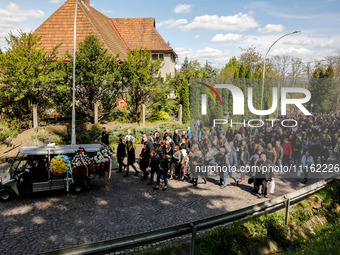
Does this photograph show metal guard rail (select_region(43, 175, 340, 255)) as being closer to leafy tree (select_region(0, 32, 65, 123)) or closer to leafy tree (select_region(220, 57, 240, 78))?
leafy tree (select_region(0, 32, 65, 123))

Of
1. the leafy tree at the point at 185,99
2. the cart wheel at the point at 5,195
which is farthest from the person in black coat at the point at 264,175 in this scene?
the leafy tree at the point at 185,99

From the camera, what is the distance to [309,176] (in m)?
13.2

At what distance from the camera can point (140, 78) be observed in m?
20.6

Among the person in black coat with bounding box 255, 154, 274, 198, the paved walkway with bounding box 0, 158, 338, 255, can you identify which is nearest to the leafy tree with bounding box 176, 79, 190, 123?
the paved walkway with bounding box 0, 158, 338, 255

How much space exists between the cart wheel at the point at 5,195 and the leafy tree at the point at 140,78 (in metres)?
12.5

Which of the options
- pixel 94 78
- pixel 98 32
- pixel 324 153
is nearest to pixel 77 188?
pixel 94 78

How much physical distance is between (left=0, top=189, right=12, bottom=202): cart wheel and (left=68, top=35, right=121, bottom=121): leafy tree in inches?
423

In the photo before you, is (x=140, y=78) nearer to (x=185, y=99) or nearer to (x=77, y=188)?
(x=185, y=99)

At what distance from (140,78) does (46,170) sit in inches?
481

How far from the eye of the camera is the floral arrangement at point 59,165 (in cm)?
951

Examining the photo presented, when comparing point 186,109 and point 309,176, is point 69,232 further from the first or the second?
point 186,109

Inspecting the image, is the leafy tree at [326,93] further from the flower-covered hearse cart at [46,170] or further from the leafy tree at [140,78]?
the flower-covered hearse cart at [46,170]

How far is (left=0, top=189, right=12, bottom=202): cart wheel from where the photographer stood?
30.0 feet

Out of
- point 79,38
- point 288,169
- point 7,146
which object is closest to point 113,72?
point 7,146
